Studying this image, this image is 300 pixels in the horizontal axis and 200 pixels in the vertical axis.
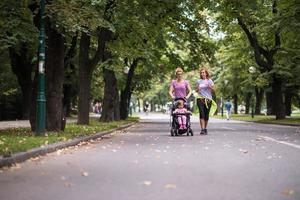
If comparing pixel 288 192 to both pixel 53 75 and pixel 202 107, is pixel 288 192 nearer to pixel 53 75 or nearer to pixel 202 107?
pixel 202 107

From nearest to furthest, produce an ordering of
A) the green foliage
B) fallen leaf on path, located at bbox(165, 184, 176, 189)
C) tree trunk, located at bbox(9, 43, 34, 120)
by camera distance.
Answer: fallen leaf on path, located at bbox(165, 184, 176, 189) < the green foliage < tree trunk, located at bbox(9, 43, 34, 120)

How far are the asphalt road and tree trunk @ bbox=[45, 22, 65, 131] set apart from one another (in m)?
6.16

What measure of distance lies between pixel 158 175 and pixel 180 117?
34.3ft

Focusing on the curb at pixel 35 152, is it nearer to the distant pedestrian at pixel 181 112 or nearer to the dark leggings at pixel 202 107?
the distant pedestrian at pixel 181 112

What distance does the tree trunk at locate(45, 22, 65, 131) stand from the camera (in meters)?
19.8

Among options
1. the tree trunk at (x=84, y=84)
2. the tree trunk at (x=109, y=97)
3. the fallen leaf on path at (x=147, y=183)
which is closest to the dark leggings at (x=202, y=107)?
the tree trunk at (x=84, y=84)

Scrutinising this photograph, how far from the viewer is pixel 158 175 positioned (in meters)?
9.27

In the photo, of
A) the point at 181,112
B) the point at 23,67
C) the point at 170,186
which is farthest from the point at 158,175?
the point at 23,67

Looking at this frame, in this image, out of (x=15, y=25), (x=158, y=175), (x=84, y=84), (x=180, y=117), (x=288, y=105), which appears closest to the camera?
(x=158, y=175)

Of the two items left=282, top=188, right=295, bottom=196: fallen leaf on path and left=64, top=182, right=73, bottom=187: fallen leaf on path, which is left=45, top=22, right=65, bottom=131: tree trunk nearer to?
left=64, top=182, right=73, bottom=187: fallen leaf on path

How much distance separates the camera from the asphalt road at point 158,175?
24.6 ft

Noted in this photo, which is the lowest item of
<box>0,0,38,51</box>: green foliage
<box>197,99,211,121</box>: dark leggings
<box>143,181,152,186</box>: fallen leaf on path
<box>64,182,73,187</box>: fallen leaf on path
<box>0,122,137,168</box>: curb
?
<box>64,182,73,187</box>: fallen leaf on path

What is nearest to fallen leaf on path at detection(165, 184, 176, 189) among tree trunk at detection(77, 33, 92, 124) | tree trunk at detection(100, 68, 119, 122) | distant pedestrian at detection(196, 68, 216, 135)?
distant pedestrian at detection(196, 68, 216, 135)

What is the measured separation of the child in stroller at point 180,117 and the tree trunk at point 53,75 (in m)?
3.78
